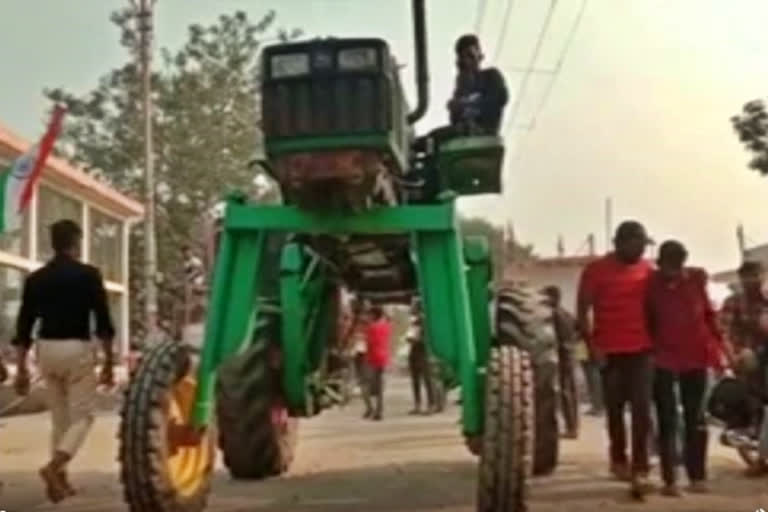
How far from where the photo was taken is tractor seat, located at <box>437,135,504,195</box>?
10367 mm

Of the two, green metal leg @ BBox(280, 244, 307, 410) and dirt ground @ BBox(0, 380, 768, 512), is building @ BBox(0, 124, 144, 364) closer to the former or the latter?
dirt ground @ BBox(0, 380, 768, 512)

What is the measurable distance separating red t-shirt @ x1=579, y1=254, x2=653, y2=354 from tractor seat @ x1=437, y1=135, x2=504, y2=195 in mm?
935

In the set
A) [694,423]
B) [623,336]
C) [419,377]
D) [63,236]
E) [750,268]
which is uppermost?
[63,236]

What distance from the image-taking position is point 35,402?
2522cm

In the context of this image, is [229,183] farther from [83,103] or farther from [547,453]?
[547,453]

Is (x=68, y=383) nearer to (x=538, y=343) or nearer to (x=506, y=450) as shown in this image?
(x=538, y=343)

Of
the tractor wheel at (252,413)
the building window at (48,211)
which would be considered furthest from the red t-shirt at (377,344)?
the tractor wheel at (252,413)

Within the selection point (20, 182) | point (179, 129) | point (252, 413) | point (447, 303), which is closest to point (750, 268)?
point (252, 413)

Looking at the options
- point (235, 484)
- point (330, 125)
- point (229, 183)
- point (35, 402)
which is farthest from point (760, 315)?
point (229, 183)

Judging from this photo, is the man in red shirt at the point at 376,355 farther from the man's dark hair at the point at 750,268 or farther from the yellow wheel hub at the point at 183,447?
the yellow wheel hub at the point at 183,447

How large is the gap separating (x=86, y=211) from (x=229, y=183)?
13634 millimetres

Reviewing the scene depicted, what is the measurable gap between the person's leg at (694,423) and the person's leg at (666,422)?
0.08m

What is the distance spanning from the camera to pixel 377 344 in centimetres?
2328

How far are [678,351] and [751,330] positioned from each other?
4.97ft
